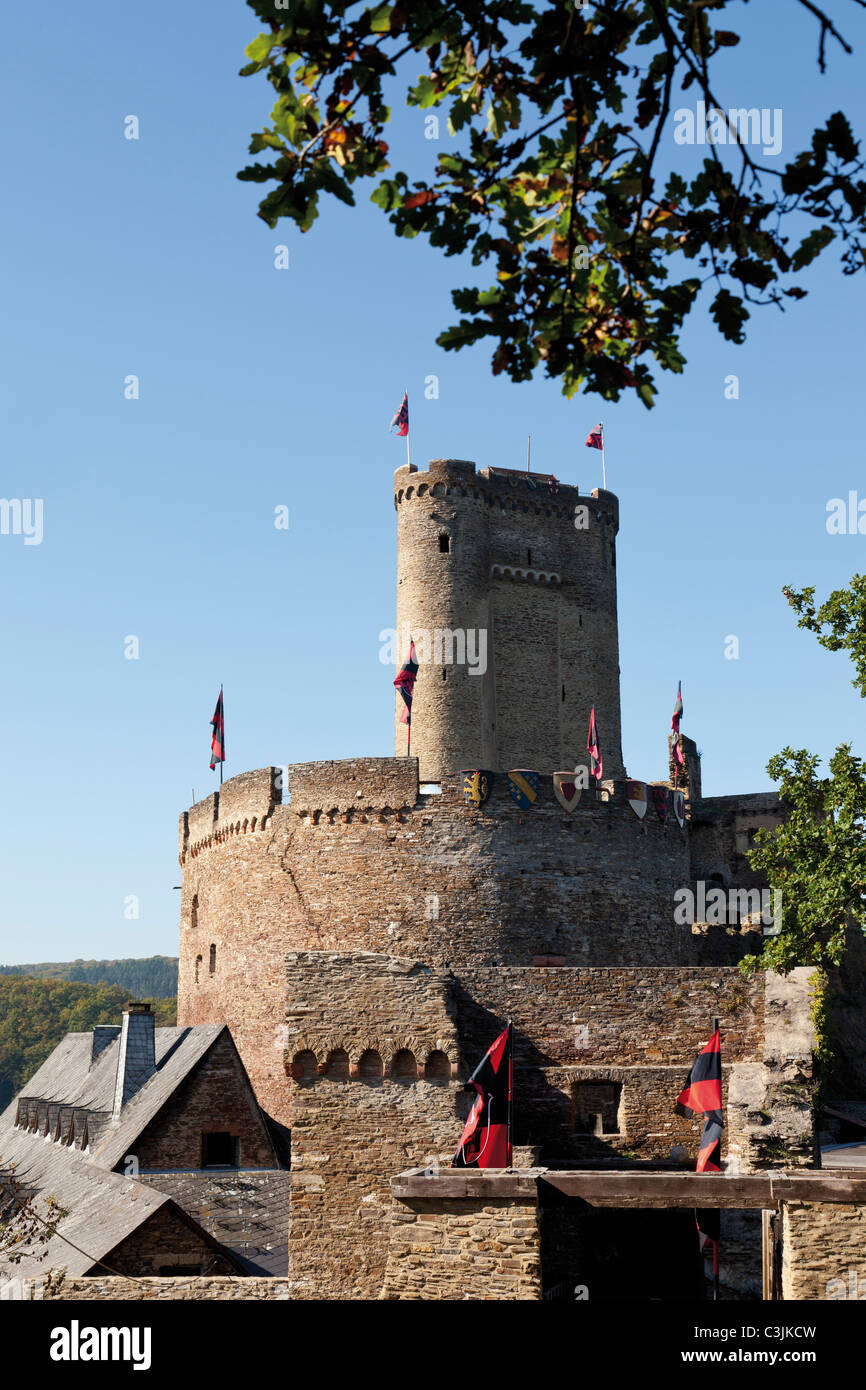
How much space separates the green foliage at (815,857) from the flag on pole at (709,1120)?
15.1ft

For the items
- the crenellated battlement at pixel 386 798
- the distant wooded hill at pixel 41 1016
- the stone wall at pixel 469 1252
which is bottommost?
the distant wooded hill at pixel 41 1016

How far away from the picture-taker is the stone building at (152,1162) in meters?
20.8

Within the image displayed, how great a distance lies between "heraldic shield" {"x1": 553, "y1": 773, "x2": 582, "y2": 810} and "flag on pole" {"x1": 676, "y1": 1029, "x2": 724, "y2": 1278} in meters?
11.2

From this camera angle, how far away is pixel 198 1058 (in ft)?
94.2

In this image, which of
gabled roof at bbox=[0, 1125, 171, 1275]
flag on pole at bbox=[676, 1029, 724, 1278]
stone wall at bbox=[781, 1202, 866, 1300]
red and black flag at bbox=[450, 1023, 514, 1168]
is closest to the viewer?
stone wall at bbox=[781, 1202, 866, 1300]

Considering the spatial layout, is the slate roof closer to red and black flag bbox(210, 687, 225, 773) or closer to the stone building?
the stone building

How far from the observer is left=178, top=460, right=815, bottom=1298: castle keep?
704 inches

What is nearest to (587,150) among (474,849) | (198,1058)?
(474,849)

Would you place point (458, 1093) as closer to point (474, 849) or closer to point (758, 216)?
point (474, 849)

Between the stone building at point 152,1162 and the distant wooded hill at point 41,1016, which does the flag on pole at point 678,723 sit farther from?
the distant wooded hill at point 41,1016

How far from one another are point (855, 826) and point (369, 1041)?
932 cm

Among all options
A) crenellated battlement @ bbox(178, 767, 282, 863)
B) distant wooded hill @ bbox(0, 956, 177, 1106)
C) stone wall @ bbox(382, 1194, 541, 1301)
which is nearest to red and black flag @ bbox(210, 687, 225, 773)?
crenellated battlement @ bbox(178, 767, 282, 863)

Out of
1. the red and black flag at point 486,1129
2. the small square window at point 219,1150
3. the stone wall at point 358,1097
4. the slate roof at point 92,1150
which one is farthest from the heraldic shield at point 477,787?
the red and black flag at point 486,1129

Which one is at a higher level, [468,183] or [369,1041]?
[468,183]
